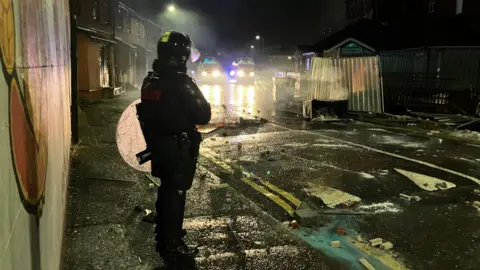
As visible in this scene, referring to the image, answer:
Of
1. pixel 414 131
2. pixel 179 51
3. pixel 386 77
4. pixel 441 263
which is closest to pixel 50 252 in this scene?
pixel 179 51

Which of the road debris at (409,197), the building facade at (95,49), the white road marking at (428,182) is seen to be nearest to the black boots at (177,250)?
the road debris at (409,197)

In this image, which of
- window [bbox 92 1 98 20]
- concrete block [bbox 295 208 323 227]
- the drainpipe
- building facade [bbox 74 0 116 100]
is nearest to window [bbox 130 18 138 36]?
building facade [bbox 74 0 116 100]

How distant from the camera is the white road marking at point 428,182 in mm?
6434

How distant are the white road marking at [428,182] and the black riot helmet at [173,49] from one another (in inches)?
180

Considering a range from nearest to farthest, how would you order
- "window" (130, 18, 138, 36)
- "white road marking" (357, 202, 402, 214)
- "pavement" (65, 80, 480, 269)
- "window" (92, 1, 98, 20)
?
"pavement" (65, 80, 480, 269)
"white road marking" (357, 202, 402, 214)
"window" (92, 1, 98, 20)
"window" (130, 18, 138, 36)

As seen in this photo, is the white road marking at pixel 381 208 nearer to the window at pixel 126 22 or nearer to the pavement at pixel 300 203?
the pavement at pixel 300 203

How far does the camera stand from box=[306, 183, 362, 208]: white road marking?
5695mm

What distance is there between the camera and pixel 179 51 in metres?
3.77

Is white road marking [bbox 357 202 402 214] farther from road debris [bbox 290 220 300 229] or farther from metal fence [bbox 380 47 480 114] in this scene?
metal fence [bbox 380 47 480 114]

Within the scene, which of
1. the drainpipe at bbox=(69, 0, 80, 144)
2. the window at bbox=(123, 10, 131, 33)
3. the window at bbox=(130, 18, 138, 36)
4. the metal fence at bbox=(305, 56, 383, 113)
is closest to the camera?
the drainpipe at bbox=(69, 0, 80, 144)

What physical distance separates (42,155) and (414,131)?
11669 millimetres

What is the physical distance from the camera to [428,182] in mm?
6652

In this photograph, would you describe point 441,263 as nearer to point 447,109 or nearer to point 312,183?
point 312,183

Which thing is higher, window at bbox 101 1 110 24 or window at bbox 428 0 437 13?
window at bbox 428 0 437 13
